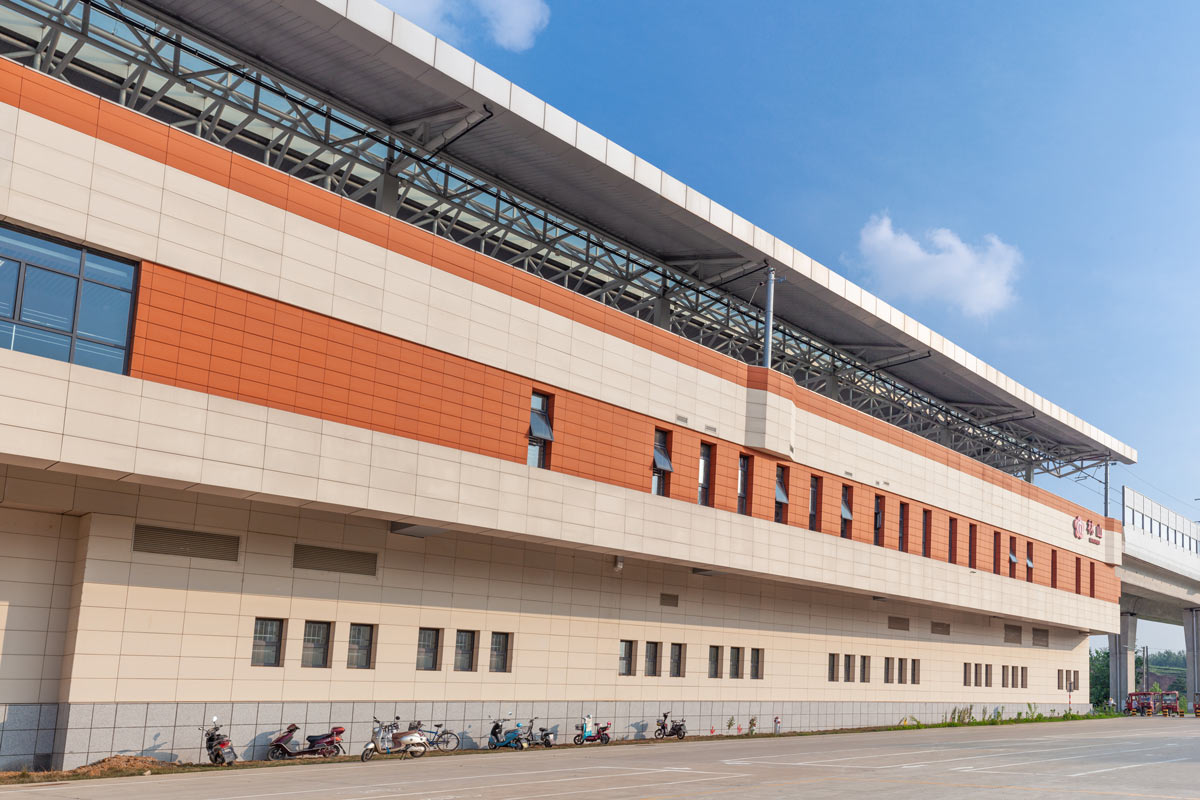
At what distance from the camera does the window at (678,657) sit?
37.6m

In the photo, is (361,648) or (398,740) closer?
(398,740)

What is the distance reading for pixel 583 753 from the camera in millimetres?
29656

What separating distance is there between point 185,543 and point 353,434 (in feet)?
14.7

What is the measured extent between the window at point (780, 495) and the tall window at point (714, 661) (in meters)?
5.28

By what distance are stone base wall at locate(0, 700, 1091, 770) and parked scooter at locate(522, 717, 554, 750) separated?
0.34 metres

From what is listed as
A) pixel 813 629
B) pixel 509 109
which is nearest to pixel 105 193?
pixel 509 109

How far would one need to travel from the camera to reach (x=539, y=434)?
30562 mm

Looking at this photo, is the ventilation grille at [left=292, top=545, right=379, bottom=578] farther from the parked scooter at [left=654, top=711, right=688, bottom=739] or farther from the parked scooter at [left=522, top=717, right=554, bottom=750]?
the parked scooter at [left=654, top=711, right=688, bottom=739]

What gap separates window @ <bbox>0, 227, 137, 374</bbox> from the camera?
2038 centimetres

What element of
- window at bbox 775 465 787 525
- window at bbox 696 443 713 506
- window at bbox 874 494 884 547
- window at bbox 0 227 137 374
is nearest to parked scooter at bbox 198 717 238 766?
window at bbox 0 227 137 374

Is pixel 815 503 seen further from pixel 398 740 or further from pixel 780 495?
pixel 398 740

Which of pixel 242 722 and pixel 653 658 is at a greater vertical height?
pixel 653 658

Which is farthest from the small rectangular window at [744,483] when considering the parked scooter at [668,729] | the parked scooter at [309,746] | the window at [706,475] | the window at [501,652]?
the parked scooter at [309,746]

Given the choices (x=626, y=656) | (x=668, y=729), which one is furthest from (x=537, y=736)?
(x=668, y=729)
